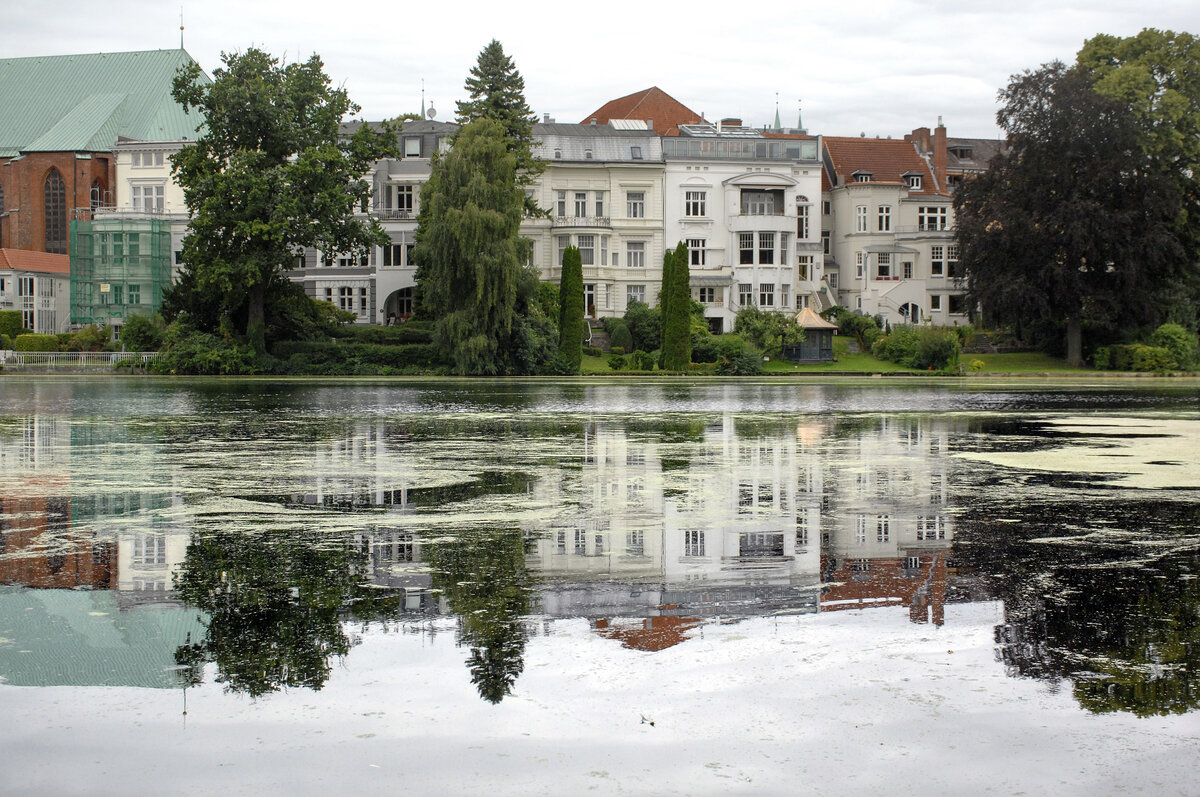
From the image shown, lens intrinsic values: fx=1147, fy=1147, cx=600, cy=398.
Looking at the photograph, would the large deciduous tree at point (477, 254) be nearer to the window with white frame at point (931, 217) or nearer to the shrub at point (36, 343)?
the shrub at point (36, 343)

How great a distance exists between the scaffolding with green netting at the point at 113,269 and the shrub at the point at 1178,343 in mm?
58194

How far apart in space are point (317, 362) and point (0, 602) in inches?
1935

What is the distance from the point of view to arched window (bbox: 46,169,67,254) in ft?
260

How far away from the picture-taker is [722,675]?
5695 mm

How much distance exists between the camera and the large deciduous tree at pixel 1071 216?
176ft

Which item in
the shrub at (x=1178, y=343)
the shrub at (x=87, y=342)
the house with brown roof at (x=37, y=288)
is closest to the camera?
the shrub at (x=1178, y=343)

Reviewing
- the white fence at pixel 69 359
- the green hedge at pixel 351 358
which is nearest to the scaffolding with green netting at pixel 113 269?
the white fence at pixel 69 359

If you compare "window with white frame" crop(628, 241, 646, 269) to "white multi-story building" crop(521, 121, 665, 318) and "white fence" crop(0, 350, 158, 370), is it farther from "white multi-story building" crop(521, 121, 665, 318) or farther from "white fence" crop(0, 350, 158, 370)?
"white fence" crop(0, 350, 158, 370)

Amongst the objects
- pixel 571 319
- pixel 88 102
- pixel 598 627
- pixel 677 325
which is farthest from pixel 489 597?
pixel 88 102

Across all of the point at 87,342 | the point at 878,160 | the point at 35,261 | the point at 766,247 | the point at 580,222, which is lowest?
the point at 87,342

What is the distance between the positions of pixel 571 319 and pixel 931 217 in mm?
31765

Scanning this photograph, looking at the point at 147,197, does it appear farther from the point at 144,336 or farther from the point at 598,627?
the point at 598,627

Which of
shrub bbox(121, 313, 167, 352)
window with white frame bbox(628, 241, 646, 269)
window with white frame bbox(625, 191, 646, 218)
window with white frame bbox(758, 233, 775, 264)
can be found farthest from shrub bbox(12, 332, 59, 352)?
window with white frame bbox(758, 233, 775, 264)

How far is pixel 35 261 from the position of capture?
77250mm
